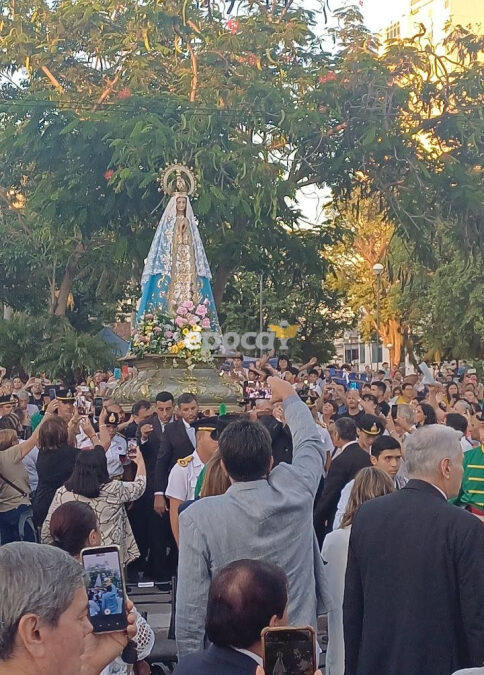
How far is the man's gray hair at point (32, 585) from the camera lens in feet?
8.32

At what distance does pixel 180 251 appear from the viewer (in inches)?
856

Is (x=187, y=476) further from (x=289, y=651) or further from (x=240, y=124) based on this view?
(x=240, y=124)

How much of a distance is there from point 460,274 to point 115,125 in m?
19.3

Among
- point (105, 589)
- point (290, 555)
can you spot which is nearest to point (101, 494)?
point (290, 555)

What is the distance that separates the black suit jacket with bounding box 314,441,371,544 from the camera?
8.16 metres

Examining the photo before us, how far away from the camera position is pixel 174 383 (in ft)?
60.8

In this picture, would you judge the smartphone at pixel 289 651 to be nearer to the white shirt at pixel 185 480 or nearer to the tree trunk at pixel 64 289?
the white shirt at pixel 185 480

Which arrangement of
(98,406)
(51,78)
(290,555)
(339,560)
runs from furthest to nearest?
(51,78)
(98,406)
(339,560)
(290,555)

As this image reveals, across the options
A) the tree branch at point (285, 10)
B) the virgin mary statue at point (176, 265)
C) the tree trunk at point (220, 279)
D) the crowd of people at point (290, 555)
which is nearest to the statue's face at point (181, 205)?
the virgin mary statue at point (176, 265)

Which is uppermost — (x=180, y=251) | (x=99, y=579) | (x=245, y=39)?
(x=245, y=39)

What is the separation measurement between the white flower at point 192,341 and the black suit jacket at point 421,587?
46.5ft

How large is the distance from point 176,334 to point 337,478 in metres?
11.1

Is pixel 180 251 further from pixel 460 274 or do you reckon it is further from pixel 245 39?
pixel 460 274

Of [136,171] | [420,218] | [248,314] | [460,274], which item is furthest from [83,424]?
[248,314]
